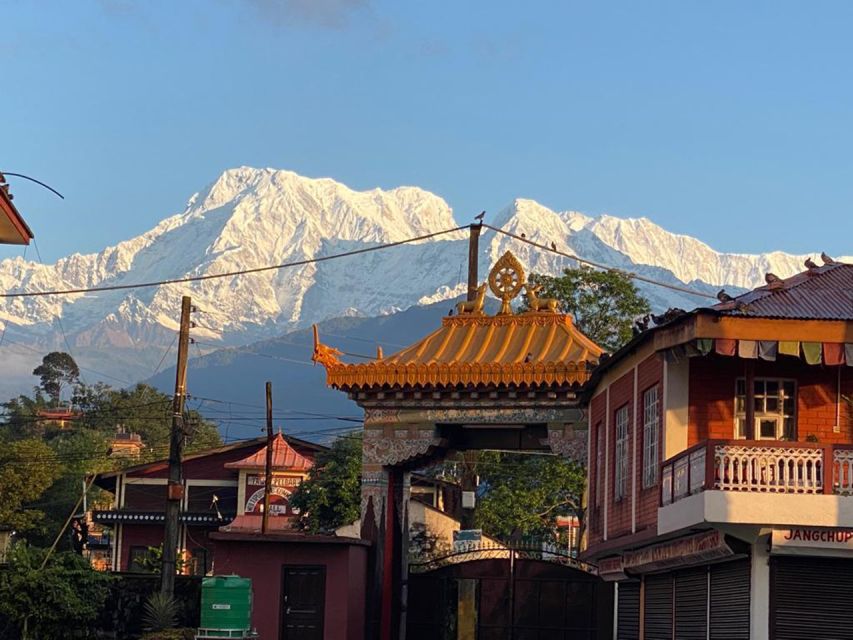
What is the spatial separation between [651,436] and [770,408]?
239 centimetres

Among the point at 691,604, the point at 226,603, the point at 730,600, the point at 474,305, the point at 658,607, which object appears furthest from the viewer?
the point at 474,305

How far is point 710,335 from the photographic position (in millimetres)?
23109

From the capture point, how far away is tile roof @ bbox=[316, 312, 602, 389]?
3378cm

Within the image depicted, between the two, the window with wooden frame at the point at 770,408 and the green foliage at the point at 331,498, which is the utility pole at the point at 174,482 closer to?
the window with wooden frame at the point at 770,408

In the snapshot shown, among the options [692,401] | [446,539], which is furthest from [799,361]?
[446,539]

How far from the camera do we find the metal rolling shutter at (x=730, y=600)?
23.5 m

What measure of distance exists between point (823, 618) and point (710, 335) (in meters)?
4.15

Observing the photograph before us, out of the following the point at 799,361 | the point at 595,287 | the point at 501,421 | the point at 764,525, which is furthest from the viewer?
the point at 595,287

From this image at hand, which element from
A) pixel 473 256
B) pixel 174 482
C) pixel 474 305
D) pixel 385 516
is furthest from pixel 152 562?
pixel 474 305

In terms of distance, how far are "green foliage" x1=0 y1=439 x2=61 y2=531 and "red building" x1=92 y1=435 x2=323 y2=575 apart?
5.75 metres

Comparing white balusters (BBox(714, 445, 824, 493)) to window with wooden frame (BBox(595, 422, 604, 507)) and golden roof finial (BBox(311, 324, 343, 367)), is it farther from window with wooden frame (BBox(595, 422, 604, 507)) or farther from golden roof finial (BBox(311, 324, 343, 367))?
golden roof finial (BBox(311, 324, 343, 367))

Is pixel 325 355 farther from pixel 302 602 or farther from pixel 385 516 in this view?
pixel 302 602

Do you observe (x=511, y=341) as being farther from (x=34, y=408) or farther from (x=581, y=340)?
(x=34, y=408)

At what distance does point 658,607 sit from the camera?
29.2m
